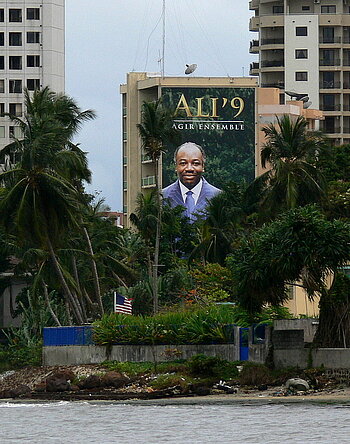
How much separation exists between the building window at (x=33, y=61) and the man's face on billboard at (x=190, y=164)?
84.3ft

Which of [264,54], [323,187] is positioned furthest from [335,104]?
[323,187]

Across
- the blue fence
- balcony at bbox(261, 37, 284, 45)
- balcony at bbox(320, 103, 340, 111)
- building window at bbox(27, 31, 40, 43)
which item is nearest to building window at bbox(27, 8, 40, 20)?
building window at bbox(27, 31, 40, 43)

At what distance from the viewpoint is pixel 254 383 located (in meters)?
61.9

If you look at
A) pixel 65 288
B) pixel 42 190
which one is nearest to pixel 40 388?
pixel 65 288

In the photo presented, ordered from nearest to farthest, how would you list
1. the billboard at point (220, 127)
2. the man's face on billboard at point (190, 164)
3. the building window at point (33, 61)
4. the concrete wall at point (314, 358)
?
1. the concrete wall at point (314, 358)
2. the man's face on billboard at point (190, 164)
3. the billboard at point (220, 127)
4. the building window at point (33, 61)

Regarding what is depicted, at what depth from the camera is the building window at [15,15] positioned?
141 m

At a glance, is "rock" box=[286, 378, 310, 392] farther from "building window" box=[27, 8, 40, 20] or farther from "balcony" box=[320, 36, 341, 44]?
"balcony" box=[320, 36, 341, 44]

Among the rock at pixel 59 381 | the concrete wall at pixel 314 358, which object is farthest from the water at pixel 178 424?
the rock at pixel 59 381

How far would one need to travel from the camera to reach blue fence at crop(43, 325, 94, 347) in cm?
7188

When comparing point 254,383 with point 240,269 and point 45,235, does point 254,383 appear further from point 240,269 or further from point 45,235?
point 45,235

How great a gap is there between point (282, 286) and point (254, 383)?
4.20 metres

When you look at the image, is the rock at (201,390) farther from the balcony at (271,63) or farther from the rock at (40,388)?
the balcony at (271,63)

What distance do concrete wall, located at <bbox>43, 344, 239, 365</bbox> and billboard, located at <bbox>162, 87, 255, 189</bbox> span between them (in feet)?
166

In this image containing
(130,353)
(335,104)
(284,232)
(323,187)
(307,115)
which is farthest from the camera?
(335,104)
